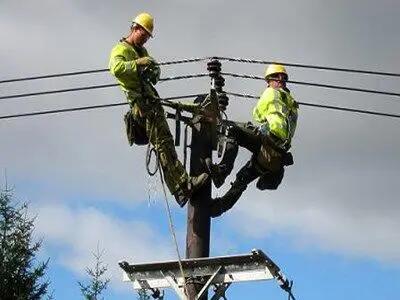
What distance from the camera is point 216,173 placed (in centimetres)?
875

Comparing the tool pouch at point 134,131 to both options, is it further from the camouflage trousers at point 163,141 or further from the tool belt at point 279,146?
the tool belt at point 279,146

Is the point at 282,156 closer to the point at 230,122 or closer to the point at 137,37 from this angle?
the point at 230,122

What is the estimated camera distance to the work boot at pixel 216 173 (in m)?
8.70

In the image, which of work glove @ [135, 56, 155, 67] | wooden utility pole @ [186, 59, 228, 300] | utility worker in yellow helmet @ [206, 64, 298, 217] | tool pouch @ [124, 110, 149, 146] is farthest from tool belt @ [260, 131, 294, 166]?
work glove @ [135, 56, 155, 67]

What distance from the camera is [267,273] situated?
802 centimetres

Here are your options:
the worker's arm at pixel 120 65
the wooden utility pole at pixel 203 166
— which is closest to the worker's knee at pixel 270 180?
the wooden utility pole at pixel 203 166

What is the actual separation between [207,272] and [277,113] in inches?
76.5

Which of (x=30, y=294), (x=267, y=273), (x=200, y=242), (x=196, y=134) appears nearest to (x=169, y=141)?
(x=196, y=134)

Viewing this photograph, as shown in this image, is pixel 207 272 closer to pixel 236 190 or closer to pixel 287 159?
pixel 236 190

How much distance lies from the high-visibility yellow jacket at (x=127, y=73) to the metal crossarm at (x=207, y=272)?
149cm

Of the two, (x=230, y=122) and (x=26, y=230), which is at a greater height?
(x=26, y=230)

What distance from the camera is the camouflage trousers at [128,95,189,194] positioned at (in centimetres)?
868

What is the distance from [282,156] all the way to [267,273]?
156 centimetres

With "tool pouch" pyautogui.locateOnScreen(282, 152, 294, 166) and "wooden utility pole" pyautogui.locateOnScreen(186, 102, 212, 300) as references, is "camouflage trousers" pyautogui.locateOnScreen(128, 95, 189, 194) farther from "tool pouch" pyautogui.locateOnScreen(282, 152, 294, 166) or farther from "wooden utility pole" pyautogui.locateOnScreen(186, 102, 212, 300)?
"tool pouch" pyautogui.locateOnScreen(282, 152, 294, 166)
